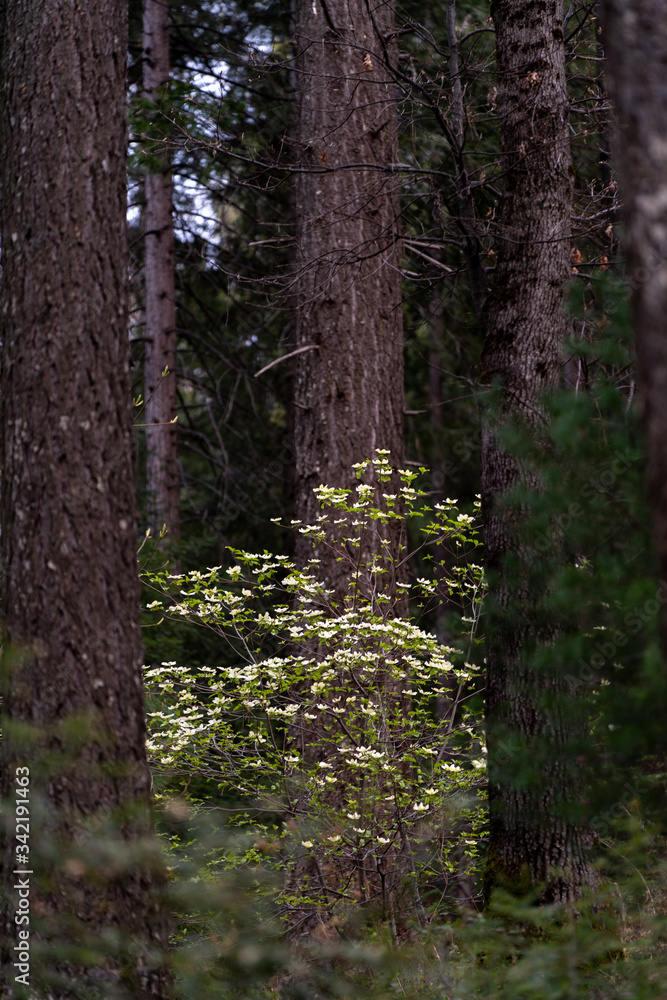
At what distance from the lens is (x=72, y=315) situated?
145 inches

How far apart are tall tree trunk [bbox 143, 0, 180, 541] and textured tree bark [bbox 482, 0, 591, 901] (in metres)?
6.03

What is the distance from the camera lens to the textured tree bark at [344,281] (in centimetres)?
681

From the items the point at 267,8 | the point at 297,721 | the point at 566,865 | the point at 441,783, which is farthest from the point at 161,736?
the point at 267,8

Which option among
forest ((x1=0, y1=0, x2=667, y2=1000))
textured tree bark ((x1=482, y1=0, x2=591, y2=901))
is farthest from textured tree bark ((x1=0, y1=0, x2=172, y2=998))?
textured tree bark ((x1=482, y1=0, x2=591, y2=901))

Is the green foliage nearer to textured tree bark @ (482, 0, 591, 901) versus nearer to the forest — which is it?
the forest

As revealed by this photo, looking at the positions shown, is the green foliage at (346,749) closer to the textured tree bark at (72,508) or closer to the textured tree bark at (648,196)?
the textured tree bark at (72,508)

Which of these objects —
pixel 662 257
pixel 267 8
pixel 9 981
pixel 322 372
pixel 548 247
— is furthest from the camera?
pixel 267 8

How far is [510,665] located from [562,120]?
315cm

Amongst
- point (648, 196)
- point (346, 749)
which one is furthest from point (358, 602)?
point (648, 196)

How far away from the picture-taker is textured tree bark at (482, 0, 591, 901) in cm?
446

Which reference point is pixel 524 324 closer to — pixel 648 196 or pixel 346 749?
pixel 346 749

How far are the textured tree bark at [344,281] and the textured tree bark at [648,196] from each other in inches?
181

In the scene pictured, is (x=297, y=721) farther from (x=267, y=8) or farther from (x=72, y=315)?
(x=267, y=8)

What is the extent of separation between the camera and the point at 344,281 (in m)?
6.87
